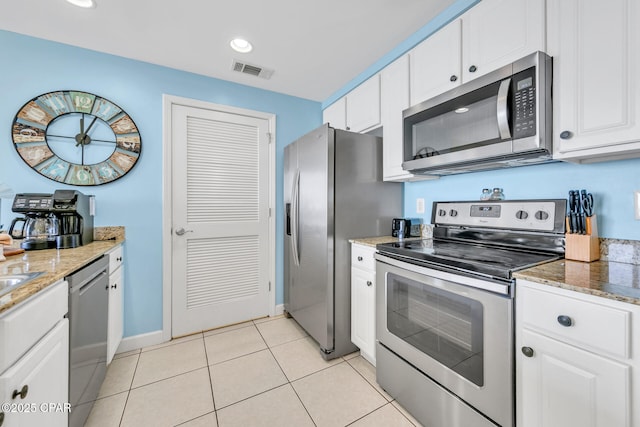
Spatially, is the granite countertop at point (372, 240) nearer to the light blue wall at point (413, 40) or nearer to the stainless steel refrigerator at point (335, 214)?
the stainless steel refrigerator at point (335, 214)

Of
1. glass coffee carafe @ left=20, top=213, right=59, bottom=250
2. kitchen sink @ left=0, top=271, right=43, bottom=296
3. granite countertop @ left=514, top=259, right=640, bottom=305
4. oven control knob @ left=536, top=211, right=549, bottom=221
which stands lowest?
kitchen sink @ left=0, top=271, right=43, bottom=296

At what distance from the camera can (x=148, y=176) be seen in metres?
2.24

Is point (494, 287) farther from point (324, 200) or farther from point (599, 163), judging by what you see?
point (324, 200)

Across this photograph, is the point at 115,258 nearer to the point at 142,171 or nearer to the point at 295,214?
the point at 142,171

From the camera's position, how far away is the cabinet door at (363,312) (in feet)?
5.89

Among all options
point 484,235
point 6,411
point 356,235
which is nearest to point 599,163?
point 484,235

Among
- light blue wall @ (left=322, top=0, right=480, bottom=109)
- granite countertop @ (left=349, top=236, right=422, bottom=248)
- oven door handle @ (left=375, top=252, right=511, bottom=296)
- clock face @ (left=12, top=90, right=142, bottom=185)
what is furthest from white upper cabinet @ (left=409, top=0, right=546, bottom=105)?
clock face @ (left=12, top=90, right=142, bottom=185)

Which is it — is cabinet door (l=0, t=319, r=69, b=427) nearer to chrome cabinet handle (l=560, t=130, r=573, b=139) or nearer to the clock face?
the clock face

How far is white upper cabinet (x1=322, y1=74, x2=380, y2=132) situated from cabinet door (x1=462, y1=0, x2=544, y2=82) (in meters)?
0.76

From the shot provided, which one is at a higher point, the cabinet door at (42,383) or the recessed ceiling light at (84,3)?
the recessed ceiling light at (84,3)

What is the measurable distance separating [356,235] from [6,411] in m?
1.81

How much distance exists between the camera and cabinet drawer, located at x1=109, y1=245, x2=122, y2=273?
5.85ft

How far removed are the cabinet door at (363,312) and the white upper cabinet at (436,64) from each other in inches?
51.0

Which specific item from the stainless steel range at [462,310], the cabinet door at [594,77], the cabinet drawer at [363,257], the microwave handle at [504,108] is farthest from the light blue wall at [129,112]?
the cabinet door at [594,77]
